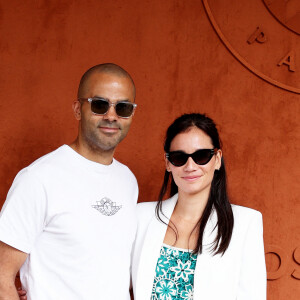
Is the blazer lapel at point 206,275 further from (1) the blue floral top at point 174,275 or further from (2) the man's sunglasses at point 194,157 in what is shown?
(2) the man's sunglasses at point 194,157

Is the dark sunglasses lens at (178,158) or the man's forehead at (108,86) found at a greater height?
the man's forehead at (108,86)

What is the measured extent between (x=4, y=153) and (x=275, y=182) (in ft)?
5.86

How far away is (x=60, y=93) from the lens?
2865 mm

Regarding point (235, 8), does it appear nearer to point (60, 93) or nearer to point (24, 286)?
point (60, 93)

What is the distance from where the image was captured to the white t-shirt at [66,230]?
191 centimetres

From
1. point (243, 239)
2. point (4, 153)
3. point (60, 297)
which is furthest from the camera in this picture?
point (4, 153)

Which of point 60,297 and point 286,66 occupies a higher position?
point 286,66

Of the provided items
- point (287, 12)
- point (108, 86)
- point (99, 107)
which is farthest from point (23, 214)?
point (287, 12)

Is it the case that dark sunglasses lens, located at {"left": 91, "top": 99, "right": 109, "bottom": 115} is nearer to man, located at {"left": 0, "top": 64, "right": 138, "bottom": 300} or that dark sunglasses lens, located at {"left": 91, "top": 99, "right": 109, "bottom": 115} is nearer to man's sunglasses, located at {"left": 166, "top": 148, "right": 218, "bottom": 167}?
man, located at {"left": 0, "top": 64, "right": 138, "bottom": 300}

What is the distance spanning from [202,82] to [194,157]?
0.89 metres

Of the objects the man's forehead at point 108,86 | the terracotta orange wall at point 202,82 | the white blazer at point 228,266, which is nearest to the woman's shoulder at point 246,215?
the white blazer at point 228,266

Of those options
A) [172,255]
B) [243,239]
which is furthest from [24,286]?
[243,239]

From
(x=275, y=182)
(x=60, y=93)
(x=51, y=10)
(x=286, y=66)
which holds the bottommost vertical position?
(x=275, y=182)

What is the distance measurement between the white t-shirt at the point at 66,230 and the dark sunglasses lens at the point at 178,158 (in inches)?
15.1
